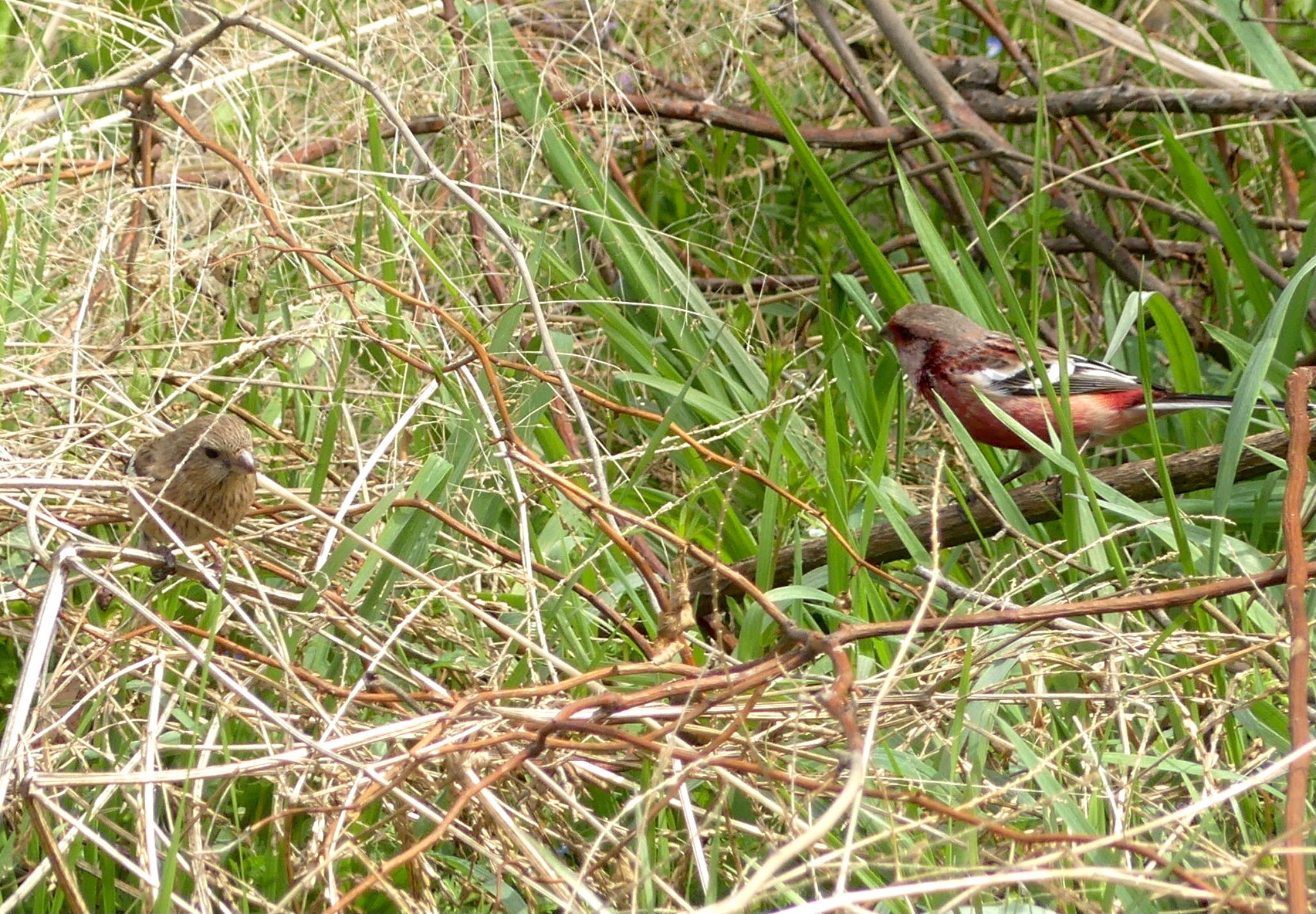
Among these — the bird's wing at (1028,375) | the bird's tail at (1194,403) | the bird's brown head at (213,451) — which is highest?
the bird's brown head at (213,451)

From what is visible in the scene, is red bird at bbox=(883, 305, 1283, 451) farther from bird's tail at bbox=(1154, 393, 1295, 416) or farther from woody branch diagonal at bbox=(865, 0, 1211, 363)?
woody branch diagonal at bbox=(865, 0, 1211, 363)

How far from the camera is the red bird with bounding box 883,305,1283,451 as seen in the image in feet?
14.0

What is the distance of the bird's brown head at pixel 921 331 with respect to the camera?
4359mm

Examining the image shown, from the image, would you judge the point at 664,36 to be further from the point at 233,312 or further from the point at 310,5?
the point at 233,312

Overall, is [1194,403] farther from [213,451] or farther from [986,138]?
[213,451]

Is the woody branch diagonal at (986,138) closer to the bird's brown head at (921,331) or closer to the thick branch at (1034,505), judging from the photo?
the bird's brown head at (921,331)

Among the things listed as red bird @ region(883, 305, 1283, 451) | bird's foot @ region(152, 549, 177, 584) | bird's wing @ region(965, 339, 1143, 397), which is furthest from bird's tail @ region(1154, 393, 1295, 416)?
bird's foot @ region(152, 549, 177, 584)

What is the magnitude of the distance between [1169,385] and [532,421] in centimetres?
212

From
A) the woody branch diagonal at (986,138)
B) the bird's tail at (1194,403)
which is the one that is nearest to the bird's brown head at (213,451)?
the bird's tail at (1194,403)

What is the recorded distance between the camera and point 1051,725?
2.86m

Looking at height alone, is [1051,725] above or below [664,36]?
below

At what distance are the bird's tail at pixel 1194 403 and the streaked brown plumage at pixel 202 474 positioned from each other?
7.73 feet

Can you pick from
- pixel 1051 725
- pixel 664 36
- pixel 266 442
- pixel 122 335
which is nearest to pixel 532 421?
pixel 266 442

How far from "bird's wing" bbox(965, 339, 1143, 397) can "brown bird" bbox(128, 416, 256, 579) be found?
2.15m
